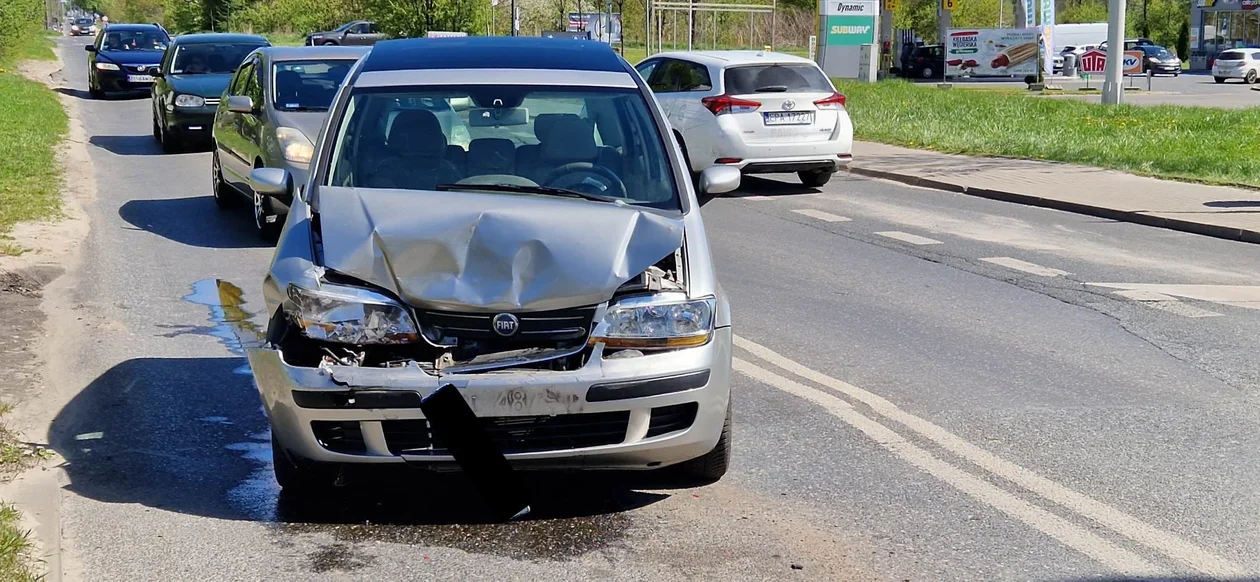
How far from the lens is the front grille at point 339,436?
4637 millimetres

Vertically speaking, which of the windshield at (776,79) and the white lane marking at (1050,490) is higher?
the windshield at (776,79)

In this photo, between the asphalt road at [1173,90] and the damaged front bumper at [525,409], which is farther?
the asphalt road at [1173,90]

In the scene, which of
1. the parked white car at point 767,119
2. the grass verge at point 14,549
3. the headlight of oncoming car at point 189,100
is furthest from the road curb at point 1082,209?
the grass verge at point 14,549

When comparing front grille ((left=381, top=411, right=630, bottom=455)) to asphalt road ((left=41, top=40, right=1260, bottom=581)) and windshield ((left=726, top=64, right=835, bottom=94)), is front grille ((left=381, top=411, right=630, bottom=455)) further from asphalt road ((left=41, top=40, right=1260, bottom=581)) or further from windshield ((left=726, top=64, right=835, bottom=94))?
windshield ((left=726, top=64, right=835, bottom=94))

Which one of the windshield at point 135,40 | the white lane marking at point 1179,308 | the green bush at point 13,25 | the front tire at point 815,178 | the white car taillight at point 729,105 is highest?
the green bush at point 13,25

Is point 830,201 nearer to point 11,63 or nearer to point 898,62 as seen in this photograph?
point 11,63

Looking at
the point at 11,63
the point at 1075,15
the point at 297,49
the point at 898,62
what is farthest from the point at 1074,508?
the point at 1075,15

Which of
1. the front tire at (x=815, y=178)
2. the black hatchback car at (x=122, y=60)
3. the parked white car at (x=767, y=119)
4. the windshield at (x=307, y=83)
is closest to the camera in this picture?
the windshield at (x=307, y=83)

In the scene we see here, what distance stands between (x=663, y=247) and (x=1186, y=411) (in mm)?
3070

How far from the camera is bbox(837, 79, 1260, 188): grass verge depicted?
737 inches

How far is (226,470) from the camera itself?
18.1ft

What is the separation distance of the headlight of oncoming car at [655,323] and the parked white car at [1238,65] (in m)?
52.7

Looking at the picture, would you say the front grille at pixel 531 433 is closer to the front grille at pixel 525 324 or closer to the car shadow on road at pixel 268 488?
the car shadow on road at pixel 268 488

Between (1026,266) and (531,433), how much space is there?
23.7 ft
